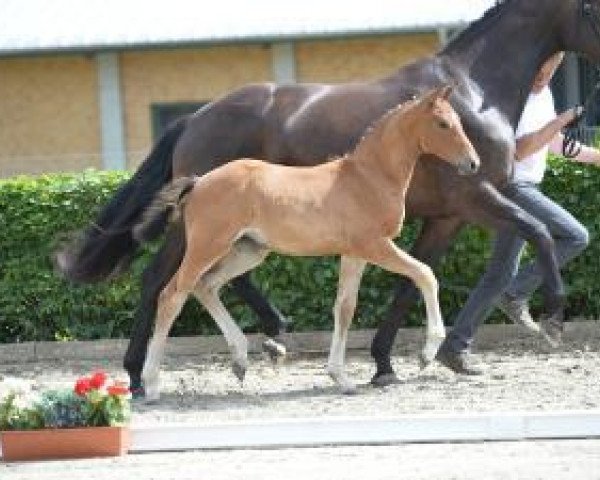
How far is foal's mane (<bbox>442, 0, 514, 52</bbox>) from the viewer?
976 cm

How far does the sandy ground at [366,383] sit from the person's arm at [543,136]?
128cm

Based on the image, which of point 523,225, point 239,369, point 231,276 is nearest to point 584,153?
point 523,225

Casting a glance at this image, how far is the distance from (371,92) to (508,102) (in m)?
0.77

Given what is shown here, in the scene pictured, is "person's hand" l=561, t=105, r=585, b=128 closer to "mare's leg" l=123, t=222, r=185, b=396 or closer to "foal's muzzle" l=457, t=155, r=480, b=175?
"foal's muzzle" l=457, t=155, r=480, b=175

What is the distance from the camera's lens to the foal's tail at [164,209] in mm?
9141

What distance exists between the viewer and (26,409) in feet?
25.3

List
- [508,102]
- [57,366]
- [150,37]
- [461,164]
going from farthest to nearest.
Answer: [150,37] → [57,366] → [508,102] → [461,164]

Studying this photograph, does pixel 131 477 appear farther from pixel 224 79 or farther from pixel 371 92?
pixel 224 79

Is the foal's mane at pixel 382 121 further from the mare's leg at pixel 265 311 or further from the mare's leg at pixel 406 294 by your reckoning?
the mare's leg at pixel 265 311

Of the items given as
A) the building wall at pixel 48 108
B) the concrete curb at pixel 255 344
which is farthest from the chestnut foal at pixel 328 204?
the building wall at pixel 48 108

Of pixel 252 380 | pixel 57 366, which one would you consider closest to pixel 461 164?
pixel 252 380

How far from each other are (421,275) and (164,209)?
4.92 ft

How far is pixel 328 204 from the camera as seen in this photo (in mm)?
8930

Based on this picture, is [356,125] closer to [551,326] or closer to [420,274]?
[420,274]
